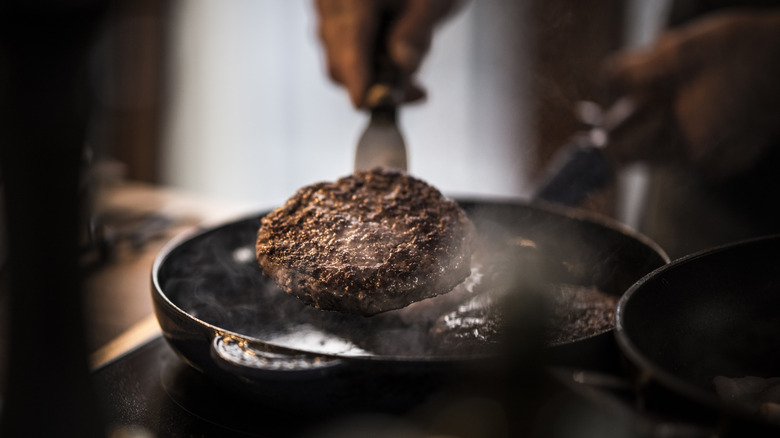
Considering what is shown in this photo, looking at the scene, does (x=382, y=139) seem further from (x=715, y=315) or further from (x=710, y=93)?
(x=710, y=93)

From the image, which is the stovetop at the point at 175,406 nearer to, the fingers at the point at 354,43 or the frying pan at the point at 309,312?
the frying pan at the point at 309,312

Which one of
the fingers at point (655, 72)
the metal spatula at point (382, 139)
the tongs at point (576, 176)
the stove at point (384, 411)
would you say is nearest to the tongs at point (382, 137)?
the metal spatula at point (382, 139)

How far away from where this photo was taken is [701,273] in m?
0.75

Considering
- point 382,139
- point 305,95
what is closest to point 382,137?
point 382,139

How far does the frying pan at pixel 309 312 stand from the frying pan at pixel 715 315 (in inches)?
3.1

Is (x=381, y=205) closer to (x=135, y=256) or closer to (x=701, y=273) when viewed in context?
(x=701, y=273)

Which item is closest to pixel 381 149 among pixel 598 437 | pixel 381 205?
pixel 381 205

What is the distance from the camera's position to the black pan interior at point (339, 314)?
0.89 meters

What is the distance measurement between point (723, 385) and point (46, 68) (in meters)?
0.75

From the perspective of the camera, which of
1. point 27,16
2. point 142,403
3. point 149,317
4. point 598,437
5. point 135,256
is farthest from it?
point 135,256

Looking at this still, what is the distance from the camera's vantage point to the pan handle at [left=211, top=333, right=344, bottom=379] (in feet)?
2.07

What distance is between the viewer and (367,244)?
2.79ft

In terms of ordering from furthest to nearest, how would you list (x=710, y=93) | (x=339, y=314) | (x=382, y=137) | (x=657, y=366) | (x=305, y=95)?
(x=305, y=95), (x=710, y=93), (x=382, y=137), (x=339, y=314), (x=657, y=366)

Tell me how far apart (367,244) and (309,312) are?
198mm
